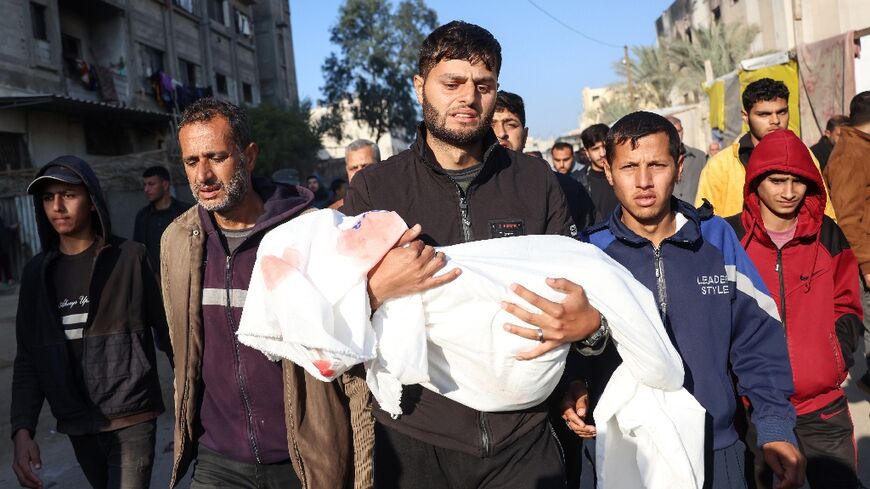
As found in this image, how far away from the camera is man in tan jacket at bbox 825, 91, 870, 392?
172 inches

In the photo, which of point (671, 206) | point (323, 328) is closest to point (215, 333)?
point (323, 328)

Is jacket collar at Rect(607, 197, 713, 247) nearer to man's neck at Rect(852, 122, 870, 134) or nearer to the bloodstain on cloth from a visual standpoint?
the bloodstain on cloth

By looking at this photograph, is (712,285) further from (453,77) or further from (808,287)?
(453,77)

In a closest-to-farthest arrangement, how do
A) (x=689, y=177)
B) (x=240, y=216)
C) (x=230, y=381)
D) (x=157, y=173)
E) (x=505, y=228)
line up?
1. (x=505, y=228)
2. (x=230, y=381)
3. (x=240, y=216)
4. (x=689, y=177)
5. (x=157, y=173)

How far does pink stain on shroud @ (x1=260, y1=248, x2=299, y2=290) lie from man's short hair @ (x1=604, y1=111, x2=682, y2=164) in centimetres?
138

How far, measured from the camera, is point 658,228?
2658 millimetres

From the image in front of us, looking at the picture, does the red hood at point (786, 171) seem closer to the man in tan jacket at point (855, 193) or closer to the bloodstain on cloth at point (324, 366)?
the man in tan jacket at point (855, 193)

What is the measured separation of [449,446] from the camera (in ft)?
7.26

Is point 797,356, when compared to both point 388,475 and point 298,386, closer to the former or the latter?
point 388,475

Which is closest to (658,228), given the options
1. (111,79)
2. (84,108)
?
(84,108)

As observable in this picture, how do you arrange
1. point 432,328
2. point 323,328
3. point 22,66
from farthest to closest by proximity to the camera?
point 22,66 → point 432,328 → point 323,328

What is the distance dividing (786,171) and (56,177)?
10.7 ft

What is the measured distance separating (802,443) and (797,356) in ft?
1.42

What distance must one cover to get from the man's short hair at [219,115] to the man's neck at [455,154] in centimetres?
86
